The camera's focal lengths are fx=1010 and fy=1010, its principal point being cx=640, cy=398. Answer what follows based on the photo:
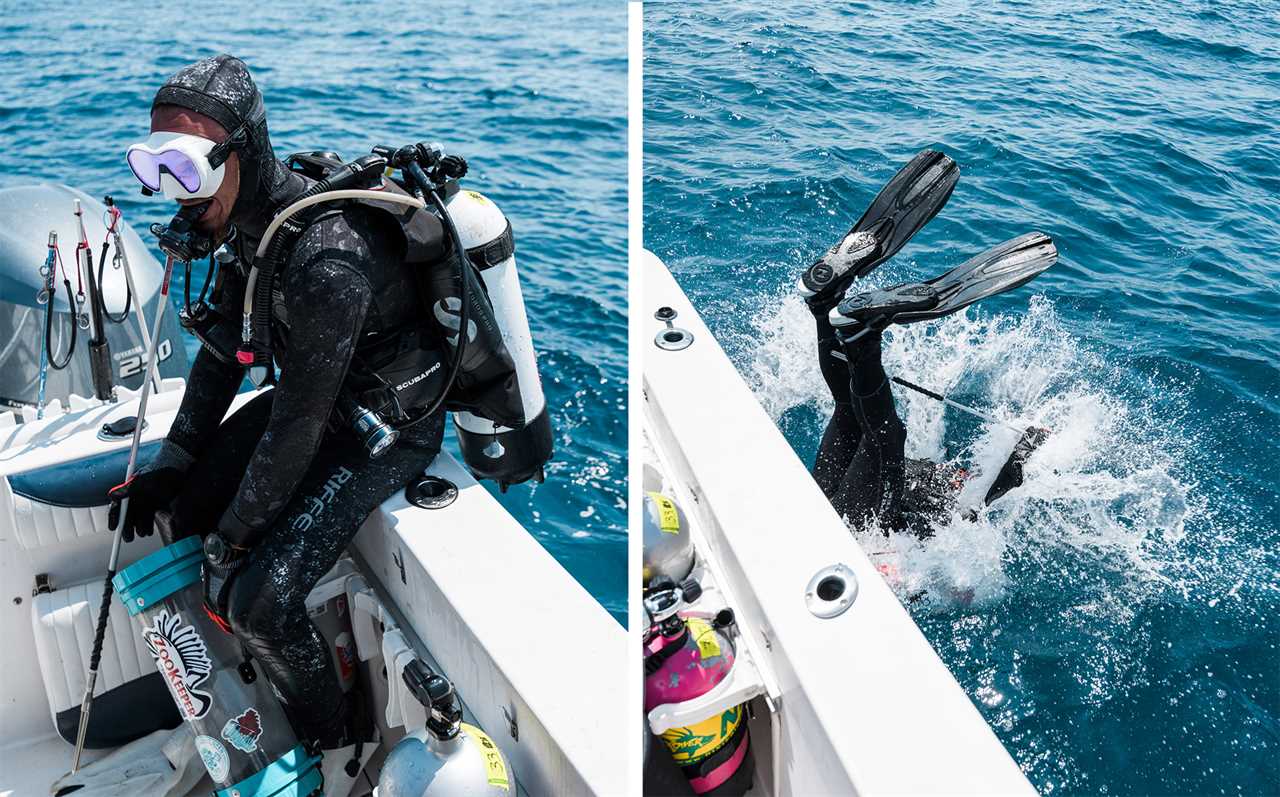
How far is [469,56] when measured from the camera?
1238 centimetres

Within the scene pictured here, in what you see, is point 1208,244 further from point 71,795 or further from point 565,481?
point 71,795

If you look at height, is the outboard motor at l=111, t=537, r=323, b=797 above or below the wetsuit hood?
below

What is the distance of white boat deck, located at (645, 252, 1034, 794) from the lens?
1363mm

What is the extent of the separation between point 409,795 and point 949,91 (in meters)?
7.08

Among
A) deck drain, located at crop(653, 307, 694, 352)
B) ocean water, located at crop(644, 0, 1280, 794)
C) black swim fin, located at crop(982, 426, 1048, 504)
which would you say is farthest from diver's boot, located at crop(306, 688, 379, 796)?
black swim fin, located at crop(982, 426, 1048, 504)

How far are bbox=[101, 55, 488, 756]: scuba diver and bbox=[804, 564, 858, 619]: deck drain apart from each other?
34.9 inches

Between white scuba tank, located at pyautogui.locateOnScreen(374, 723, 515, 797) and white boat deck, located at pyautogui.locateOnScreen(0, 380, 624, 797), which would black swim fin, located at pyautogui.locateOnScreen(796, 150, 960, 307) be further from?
white scuba tank, located at pyautogui.locateOnScreen(374, 723, 515, 797)

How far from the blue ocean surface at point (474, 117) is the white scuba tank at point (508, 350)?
4.13ft

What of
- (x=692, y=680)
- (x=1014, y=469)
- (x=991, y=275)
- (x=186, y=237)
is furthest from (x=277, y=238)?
(x=1014, y=469)

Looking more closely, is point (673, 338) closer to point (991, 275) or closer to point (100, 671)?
point (991, 275)

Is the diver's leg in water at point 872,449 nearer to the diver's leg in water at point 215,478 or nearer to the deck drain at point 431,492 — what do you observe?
the deck drain at point 431,492

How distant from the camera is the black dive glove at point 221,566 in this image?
200 cm

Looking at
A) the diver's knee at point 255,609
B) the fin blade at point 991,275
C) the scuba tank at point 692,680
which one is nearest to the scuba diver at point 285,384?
the diver's knee at point 255,609

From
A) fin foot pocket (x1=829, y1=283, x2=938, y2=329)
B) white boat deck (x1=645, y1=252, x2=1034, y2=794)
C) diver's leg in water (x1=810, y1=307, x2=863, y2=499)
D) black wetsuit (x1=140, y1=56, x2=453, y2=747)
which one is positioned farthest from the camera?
diver's leg in water (x1=810, y1=307, x2=863, y2=499)
